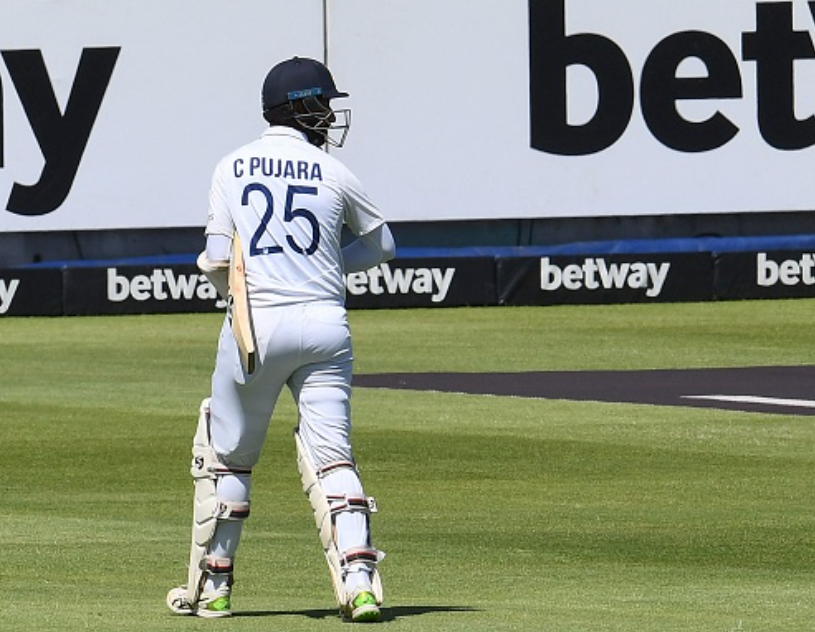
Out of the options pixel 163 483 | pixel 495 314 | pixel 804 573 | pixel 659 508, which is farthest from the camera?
pixel 495 314

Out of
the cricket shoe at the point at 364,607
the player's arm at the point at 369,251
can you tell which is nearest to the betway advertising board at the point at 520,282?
the player's arm at the point at 369,251

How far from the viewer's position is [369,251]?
313 inches

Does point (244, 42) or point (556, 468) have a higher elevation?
point (244, 42)

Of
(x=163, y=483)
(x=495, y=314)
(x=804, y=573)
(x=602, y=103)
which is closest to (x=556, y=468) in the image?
(x=163, y=483)

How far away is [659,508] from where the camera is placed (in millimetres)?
11266

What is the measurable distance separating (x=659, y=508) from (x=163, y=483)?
2893 mm

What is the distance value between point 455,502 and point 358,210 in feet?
13.3

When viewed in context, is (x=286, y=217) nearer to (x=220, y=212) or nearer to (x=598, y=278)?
(x=220, y=212)

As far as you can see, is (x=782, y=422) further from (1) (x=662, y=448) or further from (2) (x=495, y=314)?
(2) (x=495, y=314)

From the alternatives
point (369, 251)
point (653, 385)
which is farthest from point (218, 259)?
point (653, 385)

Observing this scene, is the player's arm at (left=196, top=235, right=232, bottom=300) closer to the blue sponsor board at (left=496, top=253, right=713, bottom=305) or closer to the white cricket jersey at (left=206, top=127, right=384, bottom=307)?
the white cricket jersey at (left=206, top=127, right=384, bottom=307)

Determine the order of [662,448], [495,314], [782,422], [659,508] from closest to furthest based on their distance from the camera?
1. [659,508]
2. [662,448]
3. [782,422]
4. [495,314]

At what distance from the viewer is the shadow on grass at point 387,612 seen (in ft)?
24.9

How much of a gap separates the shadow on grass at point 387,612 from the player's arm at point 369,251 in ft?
4.04
